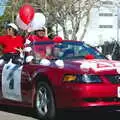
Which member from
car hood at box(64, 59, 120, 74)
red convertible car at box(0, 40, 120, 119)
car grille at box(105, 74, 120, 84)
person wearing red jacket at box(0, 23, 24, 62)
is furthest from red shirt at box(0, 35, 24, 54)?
car grille at box(105, 74, 120, 84)

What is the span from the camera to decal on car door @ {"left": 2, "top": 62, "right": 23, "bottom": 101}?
426 inches

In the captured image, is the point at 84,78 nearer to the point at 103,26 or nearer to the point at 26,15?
the point at 26,15

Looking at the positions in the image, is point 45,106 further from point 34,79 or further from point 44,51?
point 44,51

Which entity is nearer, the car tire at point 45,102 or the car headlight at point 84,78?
the car headlight at point 84,78

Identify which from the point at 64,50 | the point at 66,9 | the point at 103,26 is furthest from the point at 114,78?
the point at 103,26

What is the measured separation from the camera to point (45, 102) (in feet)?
32.6

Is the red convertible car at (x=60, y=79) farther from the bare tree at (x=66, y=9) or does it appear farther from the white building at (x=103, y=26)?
the white building at (x=103, y=26)

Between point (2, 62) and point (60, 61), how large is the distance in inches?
93.6

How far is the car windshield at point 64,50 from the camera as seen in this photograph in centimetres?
Result: 1061

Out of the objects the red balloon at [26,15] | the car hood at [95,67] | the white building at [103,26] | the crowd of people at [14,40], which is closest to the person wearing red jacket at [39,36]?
the crowd of people at [14,40]

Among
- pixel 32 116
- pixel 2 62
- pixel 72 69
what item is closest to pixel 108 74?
pixel 72 69

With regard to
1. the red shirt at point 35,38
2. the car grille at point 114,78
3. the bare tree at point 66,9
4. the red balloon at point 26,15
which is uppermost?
the bare tree at point 66,9

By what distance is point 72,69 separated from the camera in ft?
30.8

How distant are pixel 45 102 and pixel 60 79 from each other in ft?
2.33
